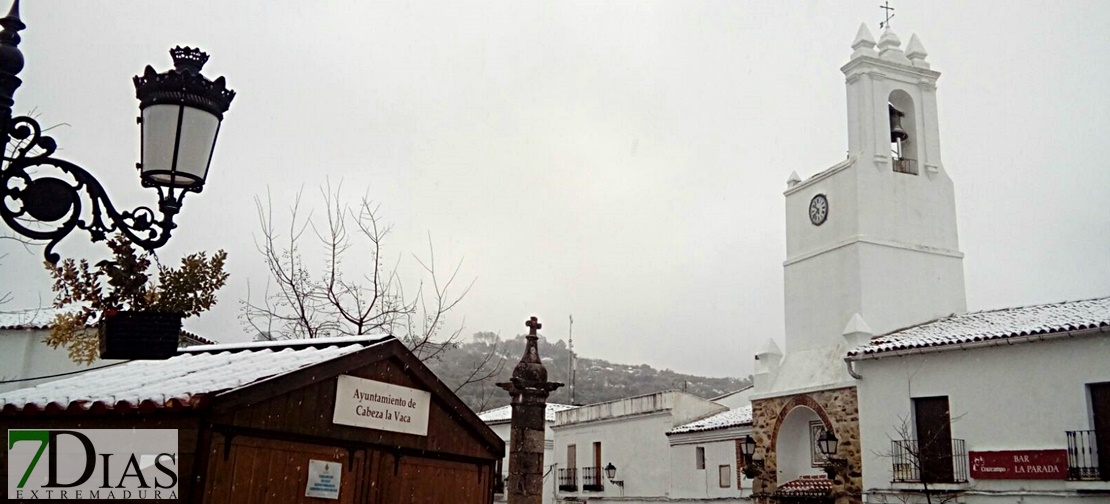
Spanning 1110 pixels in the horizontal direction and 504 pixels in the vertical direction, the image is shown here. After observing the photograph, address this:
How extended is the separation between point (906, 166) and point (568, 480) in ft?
54.7

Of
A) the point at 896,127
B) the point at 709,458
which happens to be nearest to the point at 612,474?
the point at 709,458

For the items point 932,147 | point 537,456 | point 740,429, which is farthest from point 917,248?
point 537,456

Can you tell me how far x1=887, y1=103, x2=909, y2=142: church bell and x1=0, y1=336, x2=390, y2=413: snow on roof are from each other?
57.6 feet

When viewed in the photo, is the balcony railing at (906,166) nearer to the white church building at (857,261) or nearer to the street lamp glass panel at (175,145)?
the white church building at (857,261)

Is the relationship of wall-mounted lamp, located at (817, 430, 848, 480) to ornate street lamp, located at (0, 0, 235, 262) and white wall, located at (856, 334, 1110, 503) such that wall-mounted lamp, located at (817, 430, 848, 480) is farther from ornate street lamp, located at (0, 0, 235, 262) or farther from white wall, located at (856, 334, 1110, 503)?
ornate street lamp, located at (0, 0, 235, 262)

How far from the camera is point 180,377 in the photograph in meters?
7.78

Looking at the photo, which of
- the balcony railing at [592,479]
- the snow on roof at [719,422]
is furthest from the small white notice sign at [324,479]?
the balcony railing at [592,479]

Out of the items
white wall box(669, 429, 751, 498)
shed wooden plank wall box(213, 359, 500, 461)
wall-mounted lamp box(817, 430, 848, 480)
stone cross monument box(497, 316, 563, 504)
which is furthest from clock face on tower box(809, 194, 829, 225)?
shed wooden plank wall box(213, 359, 500, 461)

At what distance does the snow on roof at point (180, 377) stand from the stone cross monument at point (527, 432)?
5.72 m

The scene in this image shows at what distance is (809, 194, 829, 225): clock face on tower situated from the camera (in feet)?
72.6

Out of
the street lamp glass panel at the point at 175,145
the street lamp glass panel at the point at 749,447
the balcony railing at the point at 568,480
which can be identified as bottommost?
the balcony railing at the point at 568,480

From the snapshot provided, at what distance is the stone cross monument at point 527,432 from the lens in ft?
45.7

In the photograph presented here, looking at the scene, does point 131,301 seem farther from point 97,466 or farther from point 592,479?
point 592,479

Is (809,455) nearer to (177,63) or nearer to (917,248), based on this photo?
(917,248)
